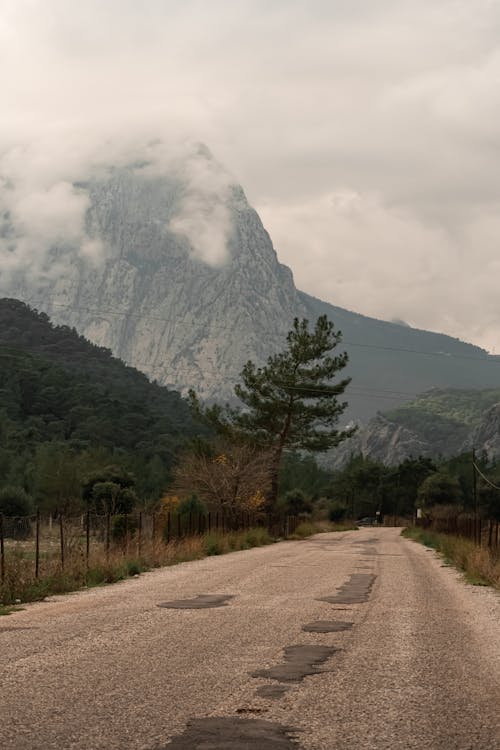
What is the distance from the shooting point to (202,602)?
16.6 meters

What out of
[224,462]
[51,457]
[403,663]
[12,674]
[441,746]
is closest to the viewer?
[441,746]

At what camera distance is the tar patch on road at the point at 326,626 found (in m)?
12.7

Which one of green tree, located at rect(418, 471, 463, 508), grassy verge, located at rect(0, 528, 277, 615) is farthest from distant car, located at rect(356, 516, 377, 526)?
grassy verge, located at rect(0, 528, 277, 615)

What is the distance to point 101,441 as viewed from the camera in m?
147

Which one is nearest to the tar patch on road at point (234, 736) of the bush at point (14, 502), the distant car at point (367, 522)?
the bush at point (14, 502)

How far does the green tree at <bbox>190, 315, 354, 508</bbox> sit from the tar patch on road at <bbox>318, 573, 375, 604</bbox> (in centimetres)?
4289

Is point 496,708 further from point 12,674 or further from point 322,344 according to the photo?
point 322,344

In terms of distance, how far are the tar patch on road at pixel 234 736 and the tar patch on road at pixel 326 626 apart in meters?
5.88

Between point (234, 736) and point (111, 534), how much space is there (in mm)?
29787

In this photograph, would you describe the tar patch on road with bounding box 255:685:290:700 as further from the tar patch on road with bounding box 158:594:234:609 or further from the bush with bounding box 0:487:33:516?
the bush with bounding box 0:487:33:516

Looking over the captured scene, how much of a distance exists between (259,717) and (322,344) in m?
65.0

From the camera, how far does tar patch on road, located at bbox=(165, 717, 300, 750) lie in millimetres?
6173

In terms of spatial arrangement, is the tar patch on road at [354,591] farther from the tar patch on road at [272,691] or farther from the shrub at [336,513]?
the shrub at [336,513]

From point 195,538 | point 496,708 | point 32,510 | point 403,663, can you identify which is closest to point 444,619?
point 403,663
